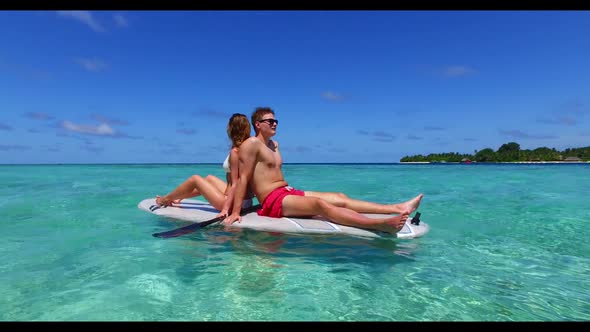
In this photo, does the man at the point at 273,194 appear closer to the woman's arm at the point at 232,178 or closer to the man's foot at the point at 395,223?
the woman's arm at the point at 232,178

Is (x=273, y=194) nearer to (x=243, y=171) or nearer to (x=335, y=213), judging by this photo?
(x=243, y=171)

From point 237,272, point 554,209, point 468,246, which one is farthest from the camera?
point 554,209

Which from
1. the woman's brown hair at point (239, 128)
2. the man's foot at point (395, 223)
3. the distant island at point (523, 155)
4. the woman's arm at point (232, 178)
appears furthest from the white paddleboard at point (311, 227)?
the distant island at point (523, 155)

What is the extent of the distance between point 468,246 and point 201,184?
4239 mm

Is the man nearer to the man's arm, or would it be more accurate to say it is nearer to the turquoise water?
the man's arm

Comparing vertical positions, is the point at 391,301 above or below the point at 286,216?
below

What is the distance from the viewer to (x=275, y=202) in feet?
16.5

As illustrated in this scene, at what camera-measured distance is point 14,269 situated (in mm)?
3654

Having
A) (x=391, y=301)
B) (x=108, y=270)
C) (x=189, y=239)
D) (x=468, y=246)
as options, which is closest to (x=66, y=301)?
(x=108, y=270)

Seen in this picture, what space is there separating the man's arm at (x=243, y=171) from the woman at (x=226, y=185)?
181 millimetres

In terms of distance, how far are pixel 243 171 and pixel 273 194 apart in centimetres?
58

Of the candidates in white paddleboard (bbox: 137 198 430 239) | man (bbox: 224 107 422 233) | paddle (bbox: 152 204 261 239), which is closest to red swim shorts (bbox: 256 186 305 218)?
man (bbox: 224 107 422 233)

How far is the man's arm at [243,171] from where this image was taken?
15.5ft
